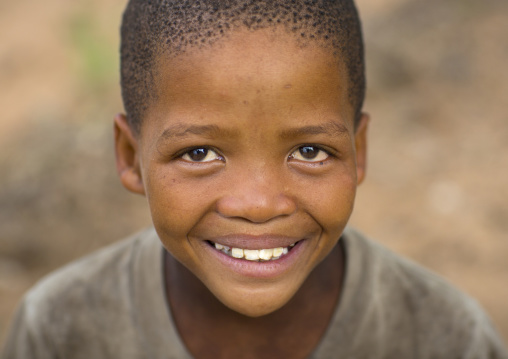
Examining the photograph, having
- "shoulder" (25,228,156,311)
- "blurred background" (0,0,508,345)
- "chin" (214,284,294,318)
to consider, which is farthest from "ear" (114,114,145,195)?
"blurred background" (0,0,508,345)

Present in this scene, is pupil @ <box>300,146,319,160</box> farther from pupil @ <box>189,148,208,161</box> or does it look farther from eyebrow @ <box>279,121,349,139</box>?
pupil @ <box>189,148,208,161</box>

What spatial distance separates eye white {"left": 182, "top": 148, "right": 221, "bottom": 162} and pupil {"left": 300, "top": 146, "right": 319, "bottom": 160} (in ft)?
0.65

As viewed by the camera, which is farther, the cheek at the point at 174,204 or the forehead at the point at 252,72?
the cheek at the point at 174,204

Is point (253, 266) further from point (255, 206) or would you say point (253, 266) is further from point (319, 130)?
point (319, 130)

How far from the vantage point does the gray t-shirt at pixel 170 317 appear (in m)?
1.90

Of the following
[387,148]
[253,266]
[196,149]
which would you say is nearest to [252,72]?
[196,149]

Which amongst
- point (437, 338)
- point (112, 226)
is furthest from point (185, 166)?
point (112, 226)

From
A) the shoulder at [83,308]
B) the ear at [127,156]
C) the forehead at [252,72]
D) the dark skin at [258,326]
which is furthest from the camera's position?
the shoulder at [83,308]

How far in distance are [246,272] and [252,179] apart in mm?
260

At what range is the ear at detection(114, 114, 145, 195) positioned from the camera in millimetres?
1752

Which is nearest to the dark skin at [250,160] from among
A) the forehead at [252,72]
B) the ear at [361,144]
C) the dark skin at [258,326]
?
the forehead at [252,72]

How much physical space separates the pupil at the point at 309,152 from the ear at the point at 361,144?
0.89ft

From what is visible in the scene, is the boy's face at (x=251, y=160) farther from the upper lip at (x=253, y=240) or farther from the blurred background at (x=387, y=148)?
the blurred background at (x=387, y=148)

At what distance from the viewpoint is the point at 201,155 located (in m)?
1.49
